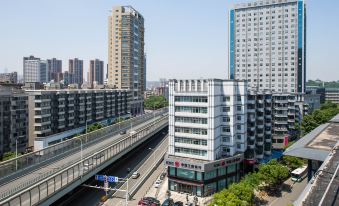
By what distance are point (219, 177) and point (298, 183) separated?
1701 centimetres

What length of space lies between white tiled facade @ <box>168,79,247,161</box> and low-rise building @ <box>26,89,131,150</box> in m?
42.8

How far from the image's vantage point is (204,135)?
196 feet

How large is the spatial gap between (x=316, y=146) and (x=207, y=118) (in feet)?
63.2

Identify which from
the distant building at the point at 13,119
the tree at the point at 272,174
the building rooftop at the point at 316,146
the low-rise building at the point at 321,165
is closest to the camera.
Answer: the low-rise building at the point at 321,165

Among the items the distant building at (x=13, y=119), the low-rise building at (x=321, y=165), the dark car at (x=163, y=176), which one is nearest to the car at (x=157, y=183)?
the dark car at (x=163, y=176)

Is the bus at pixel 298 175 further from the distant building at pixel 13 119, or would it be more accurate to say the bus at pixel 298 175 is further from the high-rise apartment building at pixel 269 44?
the distant building at pixel 13 119

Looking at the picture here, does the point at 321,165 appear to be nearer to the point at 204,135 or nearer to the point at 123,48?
the point at 204,135

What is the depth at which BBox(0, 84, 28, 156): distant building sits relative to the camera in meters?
77.4

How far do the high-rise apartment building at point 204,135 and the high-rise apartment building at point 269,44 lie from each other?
A: 68770 mm

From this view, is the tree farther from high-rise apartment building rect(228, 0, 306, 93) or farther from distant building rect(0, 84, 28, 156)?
high-rise apartment building rect(228, 0, 306, 93)

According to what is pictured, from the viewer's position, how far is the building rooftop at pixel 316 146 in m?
45.4

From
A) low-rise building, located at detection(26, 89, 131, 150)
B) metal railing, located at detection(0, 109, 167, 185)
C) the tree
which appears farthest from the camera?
low-rise building, located at detection(26, 89, 131, 150)

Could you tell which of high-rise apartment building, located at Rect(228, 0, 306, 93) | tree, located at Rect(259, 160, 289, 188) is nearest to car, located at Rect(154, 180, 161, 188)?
tree, located at Rect(259, 160, 289, 188)

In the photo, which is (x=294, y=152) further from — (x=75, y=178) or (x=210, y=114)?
(x=75, y=178)
